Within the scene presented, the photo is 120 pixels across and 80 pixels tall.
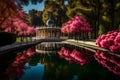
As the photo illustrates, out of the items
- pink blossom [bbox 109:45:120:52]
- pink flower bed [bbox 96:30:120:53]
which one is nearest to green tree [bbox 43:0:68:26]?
pink flower bed [bbox 96:30:120:53]

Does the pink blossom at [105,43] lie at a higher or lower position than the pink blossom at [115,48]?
higher

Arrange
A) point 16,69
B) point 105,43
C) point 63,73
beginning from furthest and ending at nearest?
point 105,43 → point 16,69 → point 63,73

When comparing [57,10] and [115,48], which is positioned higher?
[57,10]

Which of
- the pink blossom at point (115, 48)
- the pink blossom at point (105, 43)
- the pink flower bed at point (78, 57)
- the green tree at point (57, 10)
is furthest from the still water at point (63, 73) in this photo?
the green tree at point (57, 10)

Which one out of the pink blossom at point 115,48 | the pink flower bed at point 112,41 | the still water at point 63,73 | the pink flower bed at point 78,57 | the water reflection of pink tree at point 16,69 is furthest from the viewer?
the pink flower bed at point 112,41

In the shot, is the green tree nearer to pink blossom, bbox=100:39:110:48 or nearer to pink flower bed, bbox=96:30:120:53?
pink flower bed, bbox=96:30:120:53

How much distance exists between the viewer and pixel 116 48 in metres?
29.0

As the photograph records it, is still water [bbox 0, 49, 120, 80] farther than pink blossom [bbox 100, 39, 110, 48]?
No

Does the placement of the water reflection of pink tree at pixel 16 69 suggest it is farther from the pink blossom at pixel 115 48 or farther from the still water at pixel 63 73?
the pink blossom at pixel 115 48

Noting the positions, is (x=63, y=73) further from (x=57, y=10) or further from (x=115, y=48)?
(x=57, y=10)

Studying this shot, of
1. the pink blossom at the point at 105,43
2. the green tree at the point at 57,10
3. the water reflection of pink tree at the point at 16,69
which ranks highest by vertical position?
the green tree at the point at 57,10

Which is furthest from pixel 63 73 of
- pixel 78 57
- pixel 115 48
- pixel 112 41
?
pixel 112 41

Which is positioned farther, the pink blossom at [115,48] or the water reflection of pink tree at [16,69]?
the pink blossom at [115,48]

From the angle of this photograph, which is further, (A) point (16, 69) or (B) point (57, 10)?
Answer: (B) point (57, 10)
